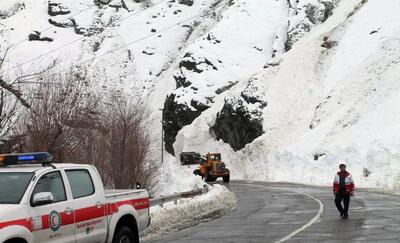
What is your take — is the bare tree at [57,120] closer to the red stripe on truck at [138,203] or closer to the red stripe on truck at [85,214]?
the red stripe on truck at [138,203]

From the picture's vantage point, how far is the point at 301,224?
15039 mm

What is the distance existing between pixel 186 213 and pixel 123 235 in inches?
313

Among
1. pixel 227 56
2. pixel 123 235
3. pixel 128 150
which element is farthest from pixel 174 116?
pixel 123 235

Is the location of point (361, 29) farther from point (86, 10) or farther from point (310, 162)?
point (86, 10)

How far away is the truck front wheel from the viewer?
943 centimetres

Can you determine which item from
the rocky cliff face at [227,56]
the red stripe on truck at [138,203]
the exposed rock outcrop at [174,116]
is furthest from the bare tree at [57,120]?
the exposed rock outcrop at [174,116]

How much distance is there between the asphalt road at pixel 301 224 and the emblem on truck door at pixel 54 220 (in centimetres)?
525

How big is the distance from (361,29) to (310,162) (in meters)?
20.4

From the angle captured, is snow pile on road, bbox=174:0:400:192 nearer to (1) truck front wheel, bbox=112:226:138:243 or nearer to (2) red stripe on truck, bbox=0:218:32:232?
(1) truck front wheel, bbox=112:226:138:243

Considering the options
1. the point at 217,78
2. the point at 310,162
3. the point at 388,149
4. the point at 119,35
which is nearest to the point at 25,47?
the point at 119,35

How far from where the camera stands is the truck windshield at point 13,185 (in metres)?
7.38

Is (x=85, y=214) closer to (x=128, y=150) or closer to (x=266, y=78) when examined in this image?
(x=128, y=150)

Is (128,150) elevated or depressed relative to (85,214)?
elevated

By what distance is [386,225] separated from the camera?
14320mm
